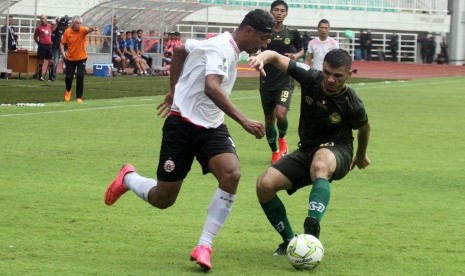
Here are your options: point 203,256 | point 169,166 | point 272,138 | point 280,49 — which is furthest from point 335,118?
point 280,49

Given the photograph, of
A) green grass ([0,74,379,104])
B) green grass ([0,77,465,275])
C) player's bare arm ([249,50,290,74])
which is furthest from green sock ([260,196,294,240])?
green grass ([0,74,379,104])

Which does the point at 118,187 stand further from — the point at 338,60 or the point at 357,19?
the point at 357,19

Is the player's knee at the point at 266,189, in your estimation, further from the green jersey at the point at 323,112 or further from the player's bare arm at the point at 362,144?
the player's bare arm at the point at 362,144

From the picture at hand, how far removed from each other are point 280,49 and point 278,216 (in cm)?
879

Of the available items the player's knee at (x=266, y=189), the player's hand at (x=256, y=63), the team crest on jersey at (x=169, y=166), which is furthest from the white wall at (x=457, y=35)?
the team crest on jersey at (x=169, y=166)

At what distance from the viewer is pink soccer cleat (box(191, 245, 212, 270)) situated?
828 centimetres

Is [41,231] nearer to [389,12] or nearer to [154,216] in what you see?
[154,216]

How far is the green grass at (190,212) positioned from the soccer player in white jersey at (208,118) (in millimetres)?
498

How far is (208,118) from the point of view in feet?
29.2

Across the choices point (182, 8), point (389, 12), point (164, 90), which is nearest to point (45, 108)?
point (164, 90)

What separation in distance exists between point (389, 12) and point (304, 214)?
62.3 metres

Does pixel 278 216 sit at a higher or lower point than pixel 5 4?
lower

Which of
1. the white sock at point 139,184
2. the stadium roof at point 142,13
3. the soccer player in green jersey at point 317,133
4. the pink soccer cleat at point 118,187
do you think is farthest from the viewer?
the stadium roof at point 142,13

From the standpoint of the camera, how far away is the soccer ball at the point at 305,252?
8391mm
